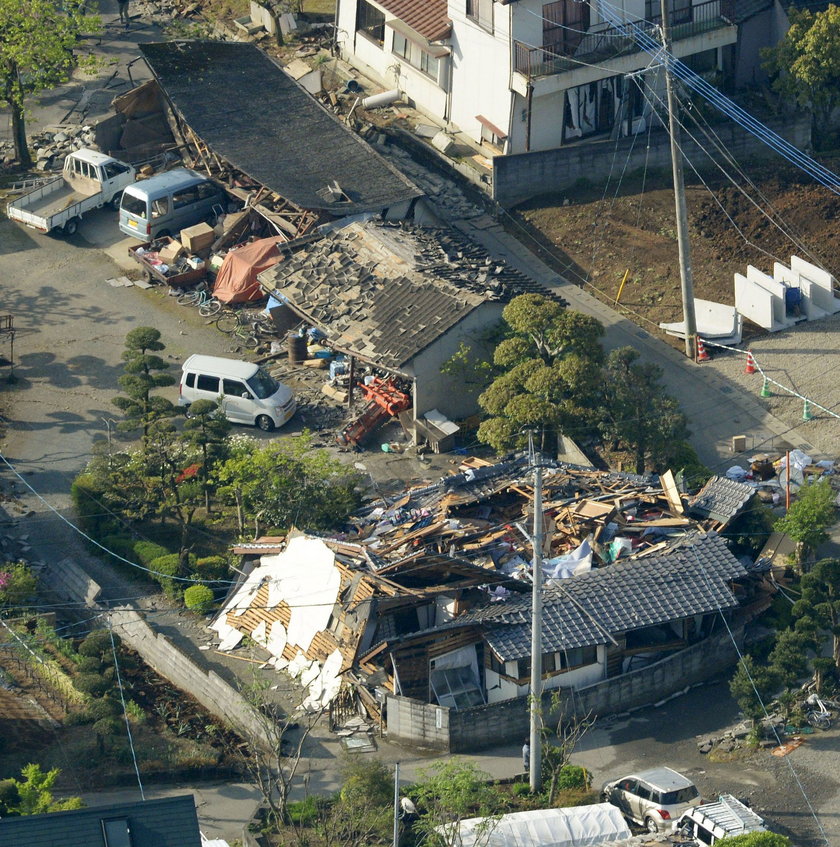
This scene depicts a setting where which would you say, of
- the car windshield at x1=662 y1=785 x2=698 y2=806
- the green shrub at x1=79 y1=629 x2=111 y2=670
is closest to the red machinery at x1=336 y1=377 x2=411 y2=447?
the green shrub at x1=79 y1=629 x2=111 y2=670

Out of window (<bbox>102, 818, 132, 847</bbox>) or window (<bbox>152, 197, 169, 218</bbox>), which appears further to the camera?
window (<bbox>152, 197, 169, 218</bbox>)

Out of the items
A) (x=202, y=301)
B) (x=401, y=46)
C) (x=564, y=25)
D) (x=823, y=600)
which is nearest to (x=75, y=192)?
(x=202, y=301)

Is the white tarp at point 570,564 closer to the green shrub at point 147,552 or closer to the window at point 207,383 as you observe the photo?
the green shrub at point 147,552

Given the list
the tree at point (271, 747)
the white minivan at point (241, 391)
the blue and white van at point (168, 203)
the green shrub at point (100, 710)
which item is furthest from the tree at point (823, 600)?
the blue and white van at point (168, 203)

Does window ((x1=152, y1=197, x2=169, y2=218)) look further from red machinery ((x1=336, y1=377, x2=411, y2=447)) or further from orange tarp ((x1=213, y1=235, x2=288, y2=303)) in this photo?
red machinery ((x1=336, y1=377, x2=411, y2=447))

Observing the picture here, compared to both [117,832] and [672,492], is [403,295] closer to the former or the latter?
[672,492]

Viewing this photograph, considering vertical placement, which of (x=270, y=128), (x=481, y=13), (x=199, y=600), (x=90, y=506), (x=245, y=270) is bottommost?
(x=199, y=600)
